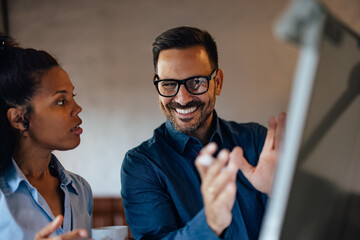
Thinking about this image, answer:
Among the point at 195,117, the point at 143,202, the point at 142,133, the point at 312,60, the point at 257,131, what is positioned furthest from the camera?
the point at 142,133

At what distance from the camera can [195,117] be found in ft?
5.00

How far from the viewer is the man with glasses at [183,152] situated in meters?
1.31

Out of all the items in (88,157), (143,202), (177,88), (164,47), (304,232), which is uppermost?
(164,47)

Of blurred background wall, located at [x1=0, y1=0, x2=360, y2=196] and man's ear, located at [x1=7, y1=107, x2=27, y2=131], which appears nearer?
man's ear, located at [x1=7, y1=107, x2=27, y2=131]

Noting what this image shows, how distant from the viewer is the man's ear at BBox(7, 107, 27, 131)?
1.28m

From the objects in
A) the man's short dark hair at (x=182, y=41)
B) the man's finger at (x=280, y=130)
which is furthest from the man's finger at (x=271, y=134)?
the man's short dark hair at (x=182, y=41)

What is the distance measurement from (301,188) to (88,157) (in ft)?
11.0

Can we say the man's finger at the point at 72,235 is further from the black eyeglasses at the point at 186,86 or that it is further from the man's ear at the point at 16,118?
the black eyeglasses at the point at 186,86

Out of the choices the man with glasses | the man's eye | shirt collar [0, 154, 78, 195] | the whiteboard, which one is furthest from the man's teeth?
the whiteboard

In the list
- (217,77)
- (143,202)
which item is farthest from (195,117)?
(143,202)

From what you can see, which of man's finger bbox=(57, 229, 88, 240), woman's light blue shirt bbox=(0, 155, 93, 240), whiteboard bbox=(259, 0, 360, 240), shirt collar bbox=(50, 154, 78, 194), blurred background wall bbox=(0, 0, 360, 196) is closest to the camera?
whiteboard bbox=(259, 0, 360, 240)

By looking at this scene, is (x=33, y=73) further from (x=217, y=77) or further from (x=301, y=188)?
(x=301, y=188)

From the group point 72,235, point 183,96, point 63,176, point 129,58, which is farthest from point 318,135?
point 129,58

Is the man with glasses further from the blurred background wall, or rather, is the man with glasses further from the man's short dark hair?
the blurred background wall
